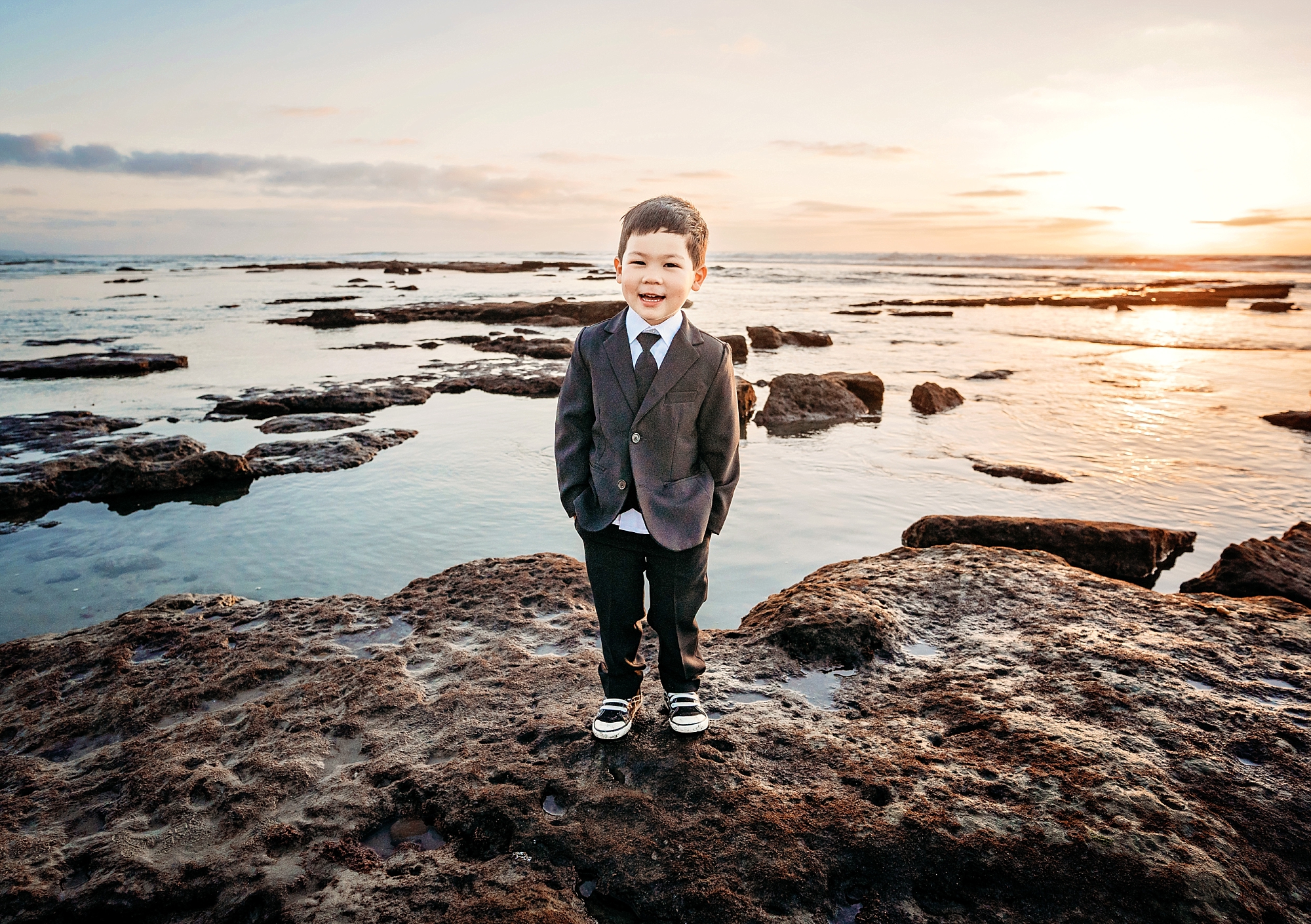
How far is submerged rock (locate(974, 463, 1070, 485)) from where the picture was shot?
21.7 ft

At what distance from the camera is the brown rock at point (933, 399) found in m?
9.79

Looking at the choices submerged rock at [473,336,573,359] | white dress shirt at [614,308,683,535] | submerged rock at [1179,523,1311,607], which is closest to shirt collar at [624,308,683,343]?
white dress shirt at [614,308,683,535]

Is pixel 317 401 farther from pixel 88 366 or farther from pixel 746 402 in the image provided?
pixel 88 366

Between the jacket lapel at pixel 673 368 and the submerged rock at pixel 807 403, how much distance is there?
6.53 meters

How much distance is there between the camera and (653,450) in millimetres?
2520

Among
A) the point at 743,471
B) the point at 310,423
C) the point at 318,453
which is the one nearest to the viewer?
the point at 743,471

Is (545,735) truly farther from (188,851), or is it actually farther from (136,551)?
(136,551)

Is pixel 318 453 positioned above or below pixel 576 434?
below

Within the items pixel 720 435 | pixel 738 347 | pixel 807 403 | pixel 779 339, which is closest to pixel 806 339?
pixel 779 339

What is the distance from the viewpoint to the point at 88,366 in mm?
12219

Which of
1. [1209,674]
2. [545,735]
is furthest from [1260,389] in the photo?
[545,735]

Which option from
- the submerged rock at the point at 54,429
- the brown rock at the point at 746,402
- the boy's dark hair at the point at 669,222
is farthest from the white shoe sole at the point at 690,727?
the submerged rock at the point at 54,429

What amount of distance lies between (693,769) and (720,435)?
3.77 ft

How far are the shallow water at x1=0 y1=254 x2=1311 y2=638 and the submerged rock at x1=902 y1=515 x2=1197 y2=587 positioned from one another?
224 mm
